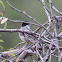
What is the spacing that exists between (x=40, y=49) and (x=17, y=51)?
115 millimetres

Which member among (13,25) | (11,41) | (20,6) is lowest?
(11,41)

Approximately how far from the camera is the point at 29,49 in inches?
47.0

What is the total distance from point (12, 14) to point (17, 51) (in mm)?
3012

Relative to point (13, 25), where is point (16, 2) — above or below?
above

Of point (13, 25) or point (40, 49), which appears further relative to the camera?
point (13, 25)

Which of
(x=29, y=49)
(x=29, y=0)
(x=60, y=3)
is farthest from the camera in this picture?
(x=29, y=0)

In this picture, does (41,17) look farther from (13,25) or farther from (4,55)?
(4,55)

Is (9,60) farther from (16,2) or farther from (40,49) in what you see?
(16,2)

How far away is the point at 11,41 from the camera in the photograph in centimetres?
426

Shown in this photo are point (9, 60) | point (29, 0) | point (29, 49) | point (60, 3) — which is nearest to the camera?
point (9, 60)

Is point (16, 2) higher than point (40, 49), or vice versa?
point (16, 2)

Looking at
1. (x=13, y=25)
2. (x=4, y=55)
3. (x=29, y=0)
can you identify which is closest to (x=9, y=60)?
(x=4, y=55)

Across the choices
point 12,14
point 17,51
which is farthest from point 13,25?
point 17,51

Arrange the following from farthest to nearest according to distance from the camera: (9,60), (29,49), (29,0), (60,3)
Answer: (29,0) < (60,3) < (29,49) < (9,60)
